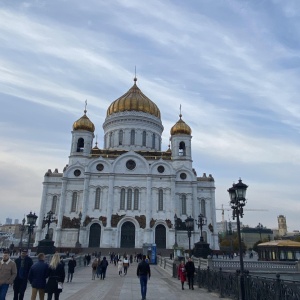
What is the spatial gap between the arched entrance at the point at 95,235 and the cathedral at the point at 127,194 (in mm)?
135

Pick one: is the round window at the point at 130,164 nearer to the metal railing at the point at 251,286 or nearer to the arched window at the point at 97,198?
the arched window at the point at 97,198

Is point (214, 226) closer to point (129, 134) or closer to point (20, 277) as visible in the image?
point (129, 134)

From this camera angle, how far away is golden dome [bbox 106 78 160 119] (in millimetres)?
52688

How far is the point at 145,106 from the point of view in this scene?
53.2m

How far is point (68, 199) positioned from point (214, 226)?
22344mm

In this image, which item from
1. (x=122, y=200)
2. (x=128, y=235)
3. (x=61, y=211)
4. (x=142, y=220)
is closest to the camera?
(x=128, y=235)

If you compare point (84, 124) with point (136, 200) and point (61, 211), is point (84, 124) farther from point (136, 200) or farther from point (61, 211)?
point (136, 200)

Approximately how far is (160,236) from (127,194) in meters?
7.62

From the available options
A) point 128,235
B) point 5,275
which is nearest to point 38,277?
point 5,275

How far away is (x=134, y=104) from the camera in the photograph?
52.7m

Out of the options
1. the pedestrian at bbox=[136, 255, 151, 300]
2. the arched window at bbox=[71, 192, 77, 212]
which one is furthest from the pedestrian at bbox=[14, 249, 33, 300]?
the arched window at bbox=[71, 192, 77, 212]

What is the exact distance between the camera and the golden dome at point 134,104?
5269 centimetres

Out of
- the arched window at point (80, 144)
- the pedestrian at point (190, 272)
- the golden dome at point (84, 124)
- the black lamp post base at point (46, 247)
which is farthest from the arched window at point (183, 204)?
the pedestrian at point (190, 272)

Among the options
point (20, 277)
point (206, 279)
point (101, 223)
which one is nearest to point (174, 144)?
point (101, 223)
